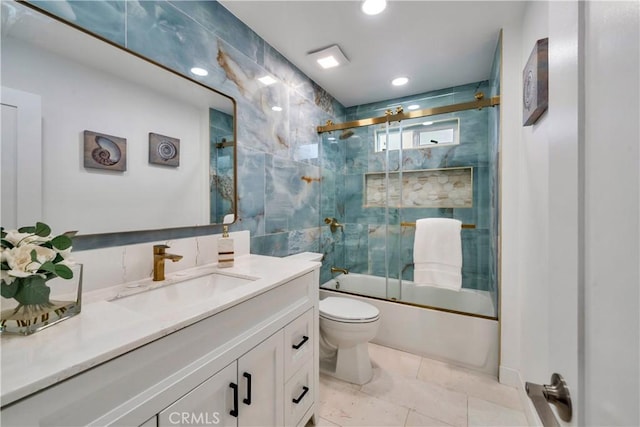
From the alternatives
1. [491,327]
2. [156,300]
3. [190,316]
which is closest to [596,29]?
[190,316]

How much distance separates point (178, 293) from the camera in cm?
116

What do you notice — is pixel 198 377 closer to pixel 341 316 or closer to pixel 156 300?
pixel 156 300

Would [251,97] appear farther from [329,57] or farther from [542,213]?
[542,213]

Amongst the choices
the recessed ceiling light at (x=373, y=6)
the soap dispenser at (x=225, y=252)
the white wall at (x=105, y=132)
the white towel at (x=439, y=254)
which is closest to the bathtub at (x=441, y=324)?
the white towel at (x=439, y=254)

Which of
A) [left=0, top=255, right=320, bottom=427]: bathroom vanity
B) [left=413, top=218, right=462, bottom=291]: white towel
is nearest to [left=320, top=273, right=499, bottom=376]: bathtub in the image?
[left=413, top=218, right=462, bottom=291]: white towel

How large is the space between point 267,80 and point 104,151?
125cm

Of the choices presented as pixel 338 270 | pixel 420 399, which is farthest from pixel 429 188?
pixel 420 399

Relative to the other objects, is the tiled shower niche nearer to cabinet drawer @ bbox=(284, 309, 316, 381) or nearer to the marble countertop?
cabinet drawer @ bbox=(284, 309, 316, 381)

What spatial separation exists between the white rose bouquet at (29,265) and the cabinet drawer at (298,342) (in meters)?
0.81

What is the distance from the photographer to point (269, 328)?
106 centimetres

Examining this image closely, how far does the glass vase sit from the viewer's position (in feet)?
2.04

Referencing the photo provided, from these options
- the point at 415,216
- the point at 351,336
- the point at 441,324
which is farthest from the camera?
the point at 415,216

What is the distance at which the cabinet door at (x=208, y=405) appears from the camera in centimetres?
72

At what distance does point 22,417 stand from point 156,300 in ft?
2.00
